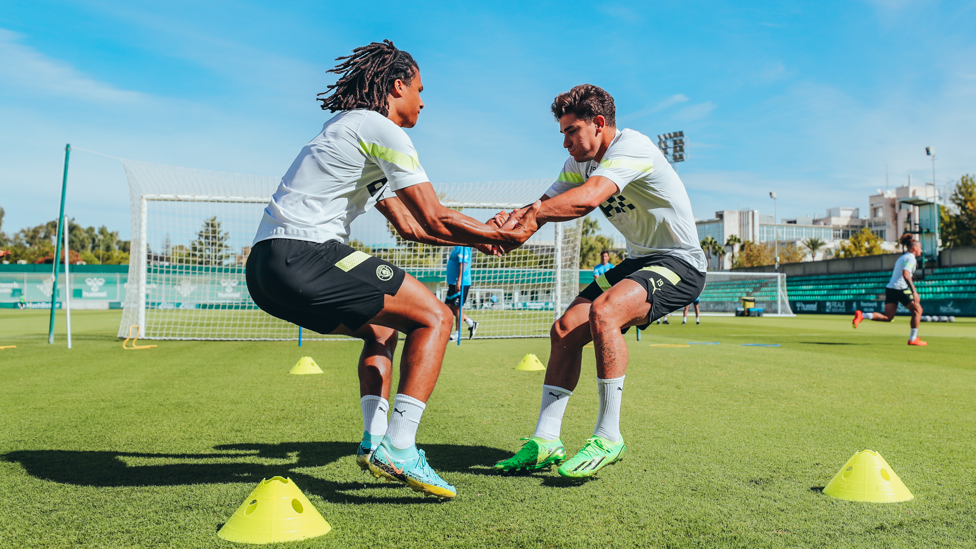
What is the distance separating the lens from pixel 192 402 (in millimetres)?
5211

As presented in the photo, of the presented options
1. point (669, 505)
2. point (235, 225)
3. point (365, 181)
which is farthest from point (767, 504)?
point (235, 225)

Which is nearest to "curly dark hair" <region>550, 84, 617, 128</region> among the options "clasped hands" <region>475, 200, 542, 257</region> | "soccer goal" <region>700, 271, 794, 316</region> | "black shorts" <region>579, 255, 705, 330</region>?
"clasped hands" <region>475, 200, 542, 257</region>

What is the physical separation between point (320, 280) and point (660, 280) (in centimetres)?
185

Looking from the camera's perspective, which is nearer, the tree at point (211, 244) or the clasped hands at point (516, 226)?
the clasped hands at point (516, 226)

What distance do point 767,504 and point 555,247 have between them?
11.3m

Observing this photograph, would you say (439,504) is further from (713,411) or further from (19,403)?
(19,403)

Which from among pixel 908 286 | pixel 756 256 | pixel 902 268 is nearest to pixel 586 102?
pixel 902 268

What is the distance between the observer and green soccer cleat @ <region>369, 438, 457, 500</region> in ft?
8.60

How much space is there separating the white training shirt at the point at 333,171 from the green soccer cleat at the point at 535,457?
138 centimetres

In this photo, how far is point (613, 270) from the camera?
3840 millimetres

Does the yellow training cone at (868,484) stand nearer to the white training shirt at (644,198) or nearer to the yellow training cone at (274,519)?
the white training shirt at (644,198)

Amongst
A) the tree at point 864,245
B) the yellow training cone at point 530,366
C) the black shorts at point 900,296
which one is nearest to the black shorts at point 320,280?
the yellow training cone at point 530,366

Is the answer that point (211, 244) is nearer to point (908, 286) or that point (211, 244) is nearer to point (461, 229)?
point (461, 229)

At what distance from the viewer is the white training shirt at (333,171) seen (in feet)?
9.07
